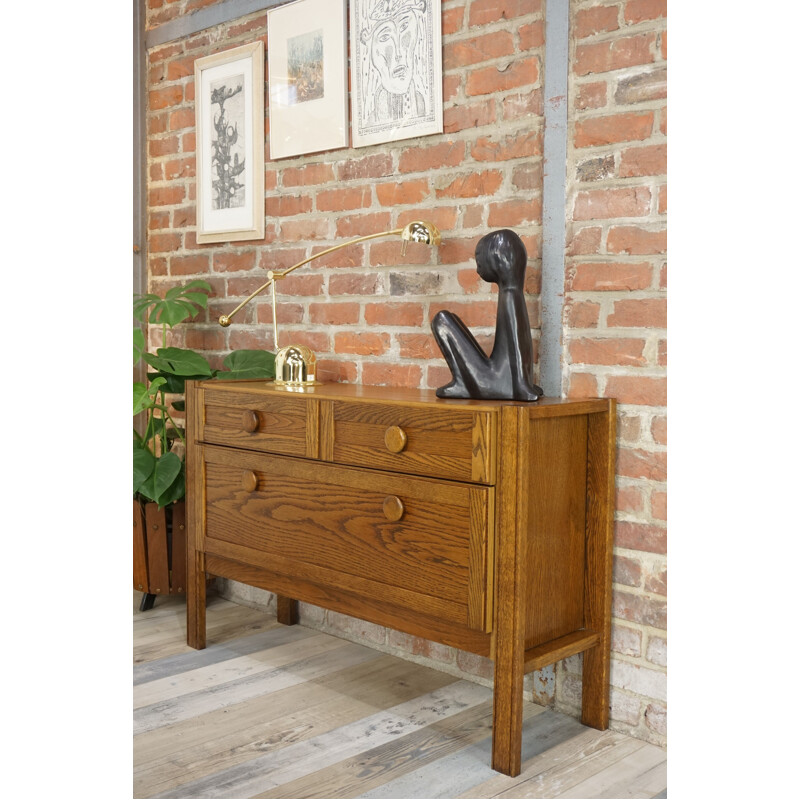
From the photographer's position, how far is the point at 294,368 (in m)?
2.61

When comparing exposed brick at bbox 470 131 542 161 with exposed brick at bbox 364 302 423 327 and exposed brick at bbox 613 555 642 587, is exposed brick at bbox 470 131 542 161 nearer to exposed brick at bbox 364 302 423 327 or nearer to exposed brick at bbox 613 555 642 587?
exposed brick at bbox 364 302 423 327

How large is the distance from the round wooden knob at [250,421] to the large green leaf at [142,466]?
68 centimetres

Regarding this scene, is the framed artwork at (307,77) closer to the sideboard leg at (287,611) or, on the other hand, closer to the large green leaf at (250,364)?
the large green leaf at (250,364)

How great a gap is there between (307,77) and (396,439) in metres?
1.51

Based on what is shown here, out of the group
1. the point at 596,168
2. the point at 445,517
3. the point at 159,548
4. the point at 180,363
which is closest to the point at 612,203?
the point at 596,168

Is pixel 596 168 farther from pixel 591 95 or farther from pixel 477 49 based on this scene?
pixel 477 49

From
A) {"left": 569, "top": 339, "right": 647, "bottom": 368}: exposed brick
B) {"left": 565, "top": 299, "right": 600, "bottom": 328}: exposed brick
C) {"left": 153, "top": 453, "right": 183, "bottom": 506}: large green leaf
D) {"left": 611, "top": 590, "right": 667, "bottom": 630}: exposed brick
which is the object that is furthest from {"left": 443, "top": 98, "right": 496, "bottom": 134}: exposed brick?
{"left": 153, "top": 453, "right": 183, "bottom": 506}: large green leaf

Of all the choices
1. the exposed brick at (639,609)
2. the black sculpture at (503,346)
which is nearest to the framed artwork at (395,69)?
the black sculpture at (503,346)
